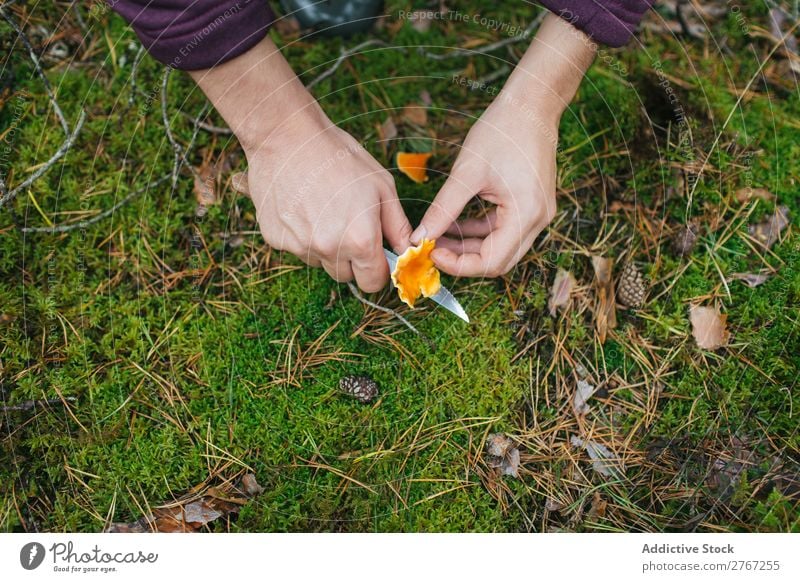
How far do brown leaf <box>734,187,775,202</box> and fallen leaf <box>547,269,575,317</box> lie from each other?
109cm

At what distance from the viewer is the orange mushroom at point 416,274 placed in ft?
8.41

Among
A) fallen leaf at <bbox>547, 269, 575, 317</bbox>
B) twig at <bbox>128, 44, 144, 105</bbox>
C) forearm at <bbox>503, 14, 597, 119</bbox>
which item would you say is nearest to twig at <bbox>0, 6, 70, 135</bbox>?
twig at <bbox>128, 44, 144, 105</bbox>

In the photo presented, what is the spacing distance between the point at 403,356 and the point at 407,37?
2.01 metres

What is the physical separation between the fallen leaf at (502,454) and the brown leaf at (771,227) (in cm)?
182

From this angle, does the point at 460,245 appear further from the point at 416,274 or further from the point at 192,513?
the point at 192,513

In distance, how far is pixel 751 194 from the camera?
10.5 feet

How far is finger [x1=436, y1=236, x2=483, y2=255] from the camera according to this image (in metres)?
2.96

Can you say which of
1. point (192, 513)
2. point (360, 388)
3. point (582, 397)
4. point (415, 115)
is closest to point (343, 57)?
point (415, 115)

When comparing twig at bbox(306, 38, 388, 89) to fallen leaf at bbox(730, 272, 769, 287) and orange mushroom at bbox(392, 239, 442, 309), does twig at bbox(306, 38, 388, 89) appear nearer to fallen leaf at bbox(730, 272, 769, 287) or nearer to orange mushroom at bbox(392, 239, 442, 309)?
Result: orange mushroom at bbox(392, 239, 442, 309)

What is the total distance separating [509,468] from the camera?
9.51 feet

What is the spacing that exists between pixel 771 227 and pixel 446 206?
1.94 m

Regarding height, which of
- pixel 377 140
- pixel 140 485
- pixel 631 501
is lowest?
pixel 631 501
